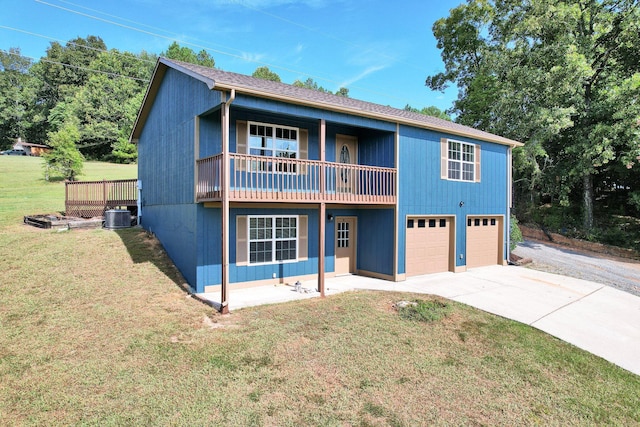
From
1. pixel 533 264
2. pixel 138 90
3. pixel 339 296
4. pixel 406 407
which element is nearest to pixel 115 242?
pixel 339 296

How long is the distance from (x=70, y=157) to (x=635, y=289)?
107 feet

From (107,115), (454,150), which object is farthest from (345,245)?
(107,115)

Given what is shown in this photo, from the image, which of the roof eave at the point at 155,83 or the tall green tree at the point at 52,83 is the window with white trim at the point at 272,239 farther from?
the tall green tree at the point at 52,83

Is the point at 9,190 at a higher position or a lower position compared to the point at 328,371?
higher

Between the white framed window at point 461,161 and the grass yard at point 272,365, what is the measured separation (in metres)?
6.14

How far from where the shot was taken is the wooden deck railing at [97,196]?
1508 cm

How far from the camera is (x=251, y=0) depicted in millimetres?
16734

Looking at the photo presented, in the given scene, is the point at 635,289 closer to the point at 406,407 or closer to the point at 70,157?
the point at 406,407

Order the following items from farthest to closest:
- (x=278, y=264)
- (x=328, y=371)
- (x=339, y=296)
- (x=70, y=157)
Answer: (x=70, y=157), (x=278, y=264), (x=339, y=296), (x=328, y=371)

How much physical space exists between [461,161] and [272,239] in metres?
7.94

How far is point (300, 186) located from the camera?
999cm

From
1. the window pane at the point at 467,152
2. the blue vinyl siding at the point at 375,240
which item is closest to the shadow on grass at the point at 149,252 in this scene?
the blue vinyl siding at the point at 375,240

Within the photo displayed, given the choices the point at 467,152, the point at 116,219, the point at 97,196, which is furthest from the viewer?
the point at 97,196

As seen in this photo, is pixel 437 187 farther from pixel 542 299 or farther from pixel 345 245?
pixel 542 299
